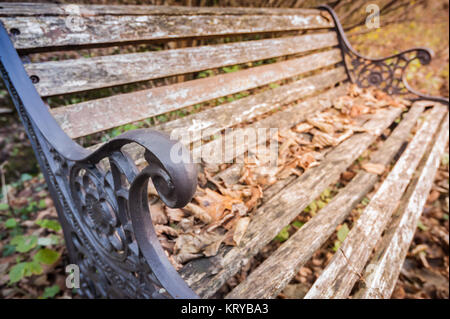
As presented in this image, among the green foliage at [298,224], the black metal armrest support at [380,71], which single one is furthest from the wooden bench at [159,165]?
the black metal armrest support at [380,71]

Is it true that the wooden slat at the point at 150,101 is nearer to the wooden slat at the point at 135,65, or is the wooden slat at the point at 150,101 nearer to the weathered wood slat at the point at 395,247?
the wooden slat at the point at 135,65

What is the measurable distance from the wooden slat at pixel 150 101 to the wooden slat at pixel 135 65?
77 millimetres

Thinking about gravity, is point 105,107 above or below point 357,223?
above

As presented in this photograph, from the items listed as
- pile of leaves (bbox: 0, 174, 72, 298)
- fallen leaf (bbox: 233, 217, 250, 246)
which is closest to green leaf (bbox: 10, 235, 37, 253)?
pile of leaves (bbox: 0, 174, 72, 298)

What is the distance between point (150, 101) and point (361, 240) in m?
1.20

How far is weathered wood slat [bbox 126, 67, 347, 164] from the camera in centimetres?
143

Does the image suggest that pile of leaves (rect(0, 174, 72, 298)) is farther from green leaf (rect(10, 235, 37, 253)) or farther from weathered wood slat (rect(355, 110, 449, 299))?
weathered wood slat (rect(355, 110, 449, 299))

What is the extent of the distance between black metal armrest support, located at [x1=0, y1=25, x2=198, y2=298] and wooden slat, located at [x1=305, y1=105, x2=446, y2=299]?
0.50m

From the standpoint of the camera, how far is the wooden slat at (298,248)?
82cm

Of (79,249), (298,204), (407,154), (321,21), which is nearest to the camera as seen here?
(298,204)

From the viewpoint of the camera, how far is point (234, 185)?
1.22 meters
